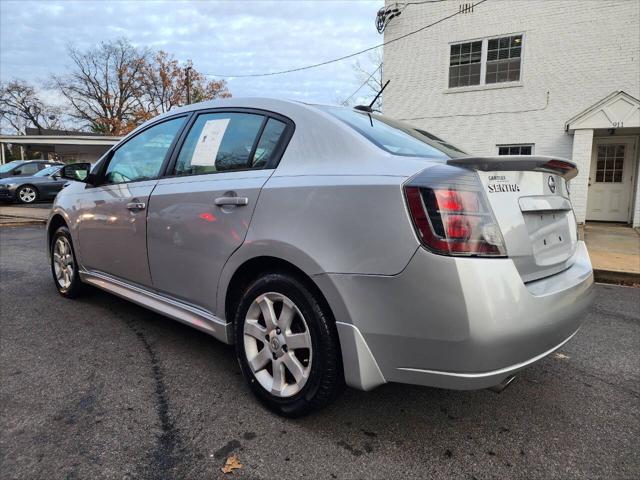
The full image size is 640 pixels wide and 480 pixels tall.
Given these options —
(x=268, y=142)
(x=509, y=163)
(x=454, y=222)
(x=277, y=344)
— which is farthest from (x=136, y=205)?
(x=509, y=163)

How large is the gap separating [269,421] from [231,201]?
119cm

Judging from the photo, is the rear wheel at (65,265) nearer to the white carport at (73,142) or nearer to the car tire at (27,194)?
the car tire at (27,194)

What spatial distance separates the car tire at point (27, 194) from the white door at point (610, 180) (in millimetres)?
17816

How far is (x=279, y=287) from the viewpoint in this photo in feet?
7.35

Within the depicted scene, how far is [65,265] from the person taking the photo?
4.42 metres

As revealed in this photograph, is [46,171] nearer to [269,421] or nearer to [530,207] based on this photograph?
[269,421]

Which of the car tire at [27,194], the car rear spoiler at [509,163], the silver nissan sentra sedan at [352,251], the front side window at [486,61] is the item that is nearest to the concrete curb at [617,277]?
the silver nissan sentra sedan at [352,251]

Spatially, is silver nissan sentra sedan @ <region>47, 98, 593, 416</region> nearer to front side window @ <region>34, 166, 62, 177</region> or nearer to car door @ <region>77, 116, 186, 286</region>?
car door @ <region>77, 116, 186, 286</region>

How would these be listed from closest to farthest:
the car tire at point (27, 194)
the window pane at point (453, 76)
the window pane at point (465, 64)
Answer: 1. the window pane at point (465, 64)
2. the window pane at point (453, 76)
3. the car tire at point (27, 194)

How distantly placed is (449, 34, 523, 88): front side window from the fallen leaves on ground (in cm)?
1170

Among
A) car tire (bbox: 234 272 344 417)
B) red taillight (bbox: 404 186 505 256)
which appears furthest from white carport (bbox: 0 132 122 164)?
red taillight (bbox: 404 186 505 256)

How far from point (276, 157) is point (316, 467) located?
153 centimetres

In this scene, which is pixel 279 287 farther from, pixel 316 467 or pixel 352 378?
pixel 316 467

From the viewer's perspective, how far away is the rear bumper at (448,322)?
1.76 m
